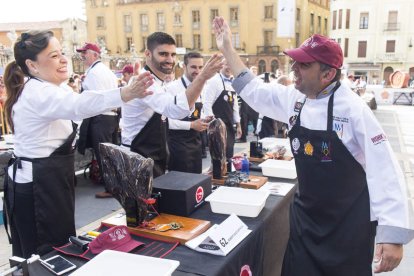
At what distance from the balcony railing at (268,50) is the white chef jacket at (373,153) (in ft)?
120

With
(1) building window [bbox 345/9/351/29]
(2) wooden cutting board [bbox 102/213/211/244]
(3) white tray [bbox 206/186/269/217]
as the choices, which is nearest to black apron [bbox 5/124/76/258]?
(2) wooden cutting board [bbox 102/213/211/244]

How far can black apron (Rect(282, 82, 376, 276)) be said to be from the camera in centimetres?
161

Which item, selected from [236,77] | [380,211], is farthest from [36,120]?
[380,211]

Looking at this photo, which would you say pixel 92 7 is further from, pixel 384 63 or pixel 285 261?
pixel 285 261

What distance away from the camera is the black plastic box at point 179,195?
1.89m

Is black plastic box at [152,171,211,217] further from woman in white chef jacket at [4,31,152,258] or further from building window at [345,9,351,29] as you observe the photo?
building window at [345,9,351,29]

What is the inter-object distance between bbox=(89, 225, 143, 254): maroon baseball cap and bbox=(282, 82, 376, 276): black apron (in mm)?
803

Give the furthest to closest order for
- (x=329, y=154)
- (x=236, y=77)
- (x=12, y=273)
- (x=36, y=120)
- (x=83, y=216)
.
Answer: (x=83, y=216)
(x=236, y=77)
(x=36, y=120)
(x=329, y=154)
(x=12, y=273)

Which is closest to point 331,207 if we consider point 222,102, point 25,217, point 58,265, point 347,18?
point 58,265

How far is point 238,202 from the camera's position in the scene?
1.95m

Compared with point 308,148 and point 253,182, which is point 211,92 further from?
point 308,148

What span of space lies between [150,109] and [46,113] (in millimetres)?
974

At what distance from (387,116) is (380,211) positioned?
40.3ft

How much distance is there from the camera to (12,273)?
1.26 meters
